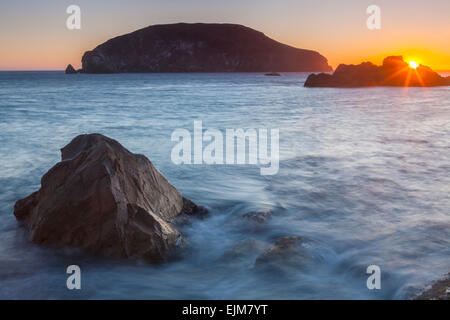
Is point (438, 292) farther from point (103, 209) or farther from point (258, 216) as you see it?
point (103, 209)

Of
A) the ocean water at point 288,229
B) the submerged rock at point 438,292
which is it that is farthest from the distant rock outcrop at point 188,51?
the submerged rock at point 438,292

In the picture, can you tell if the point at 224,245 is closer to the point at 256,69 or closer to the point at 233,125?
the point at 233,125

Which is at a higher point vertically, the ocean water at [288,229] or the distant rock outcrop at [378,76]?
the distant rock outcrop at [378,76]

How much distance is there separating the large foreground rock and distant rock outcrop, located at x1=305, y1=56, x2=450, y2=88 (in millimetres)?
53733

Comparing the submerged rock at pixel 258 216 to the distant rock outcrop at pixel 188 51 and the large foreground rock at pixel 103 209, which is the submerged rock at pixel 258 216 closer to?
the large foreground rock at pixel 103 209

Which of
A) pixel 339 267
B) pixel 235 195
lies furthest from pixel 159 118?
pixel 339 267

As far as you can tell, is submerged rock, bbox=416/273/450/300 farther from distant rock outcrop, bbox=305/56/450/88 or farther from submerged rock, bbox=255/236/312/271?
distant rock outcrop, bbox=305/56/450/88

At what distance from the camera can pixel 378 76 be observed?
5669 centimetres

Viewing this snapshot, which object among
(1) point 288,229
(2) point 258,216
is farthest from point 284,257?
(2) point 258,216

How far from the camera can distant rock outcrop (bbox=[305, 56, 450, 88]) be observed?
54.7 meters

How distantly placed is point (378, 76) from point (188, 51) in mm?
118857

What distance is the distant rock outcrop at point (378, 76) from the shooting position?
54656 millimetres

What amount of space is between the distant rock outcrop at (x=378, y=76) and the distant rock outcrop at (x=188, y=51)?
110379 mm
